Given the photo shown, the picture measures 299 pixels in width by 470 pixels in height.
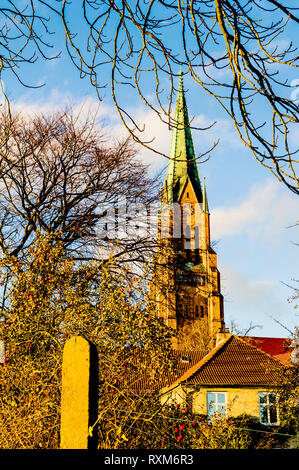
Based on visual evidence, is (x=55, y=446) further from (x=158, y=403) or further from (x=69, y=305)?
(x=69, y=305)

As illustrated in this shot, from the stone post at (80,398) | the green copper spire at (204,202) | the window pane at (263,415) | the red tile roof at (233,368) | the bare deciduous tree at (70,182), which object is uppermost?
the green copper spire at (204,202)

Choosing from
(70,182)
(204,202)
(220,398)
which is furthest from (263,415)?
(204,202)

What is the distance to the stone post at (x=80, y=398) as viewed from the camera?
7.66ft

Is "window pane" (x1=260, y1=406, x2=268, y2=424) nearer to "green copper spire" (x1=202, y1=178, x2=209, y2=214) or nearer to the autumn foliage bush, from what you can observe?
the autumn foliage bush

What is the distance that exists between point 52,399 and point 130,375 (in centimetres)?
116

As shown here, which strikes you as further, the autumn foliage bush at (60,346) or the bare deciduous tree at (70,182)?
the bare deciduous tree at (70,182)

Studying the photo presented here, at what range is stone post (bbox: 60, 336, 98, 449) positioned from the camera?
2334 mm

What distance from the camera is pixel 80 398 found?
237 cm

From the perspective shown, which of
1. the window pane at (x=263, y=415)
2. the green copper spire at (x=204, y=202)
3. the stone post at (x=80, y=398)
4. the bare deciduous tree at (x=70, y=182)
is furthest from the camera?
the green copper spire at (x=204, y=202)

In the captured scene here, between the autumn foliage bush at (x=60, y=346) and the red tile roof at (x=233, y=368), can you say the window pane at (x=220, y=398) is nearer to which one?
the red tile roof at (x=233, y=368)

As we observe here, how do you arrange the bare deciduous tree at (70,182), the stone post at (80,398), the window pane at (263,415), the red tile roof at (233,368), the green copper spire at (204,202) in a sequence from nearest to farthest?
the stone post at (80,398)
the bare deciduous tree at (70,182)
the window pane at (263,415)
the red tile roof at (233,368)
the green copper spire at (204,202)

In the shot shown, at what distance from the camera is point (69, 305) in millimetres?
6672

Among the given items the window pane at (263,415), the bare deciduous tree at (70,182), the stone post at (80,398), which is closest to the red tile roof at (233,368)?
the window pane at (263,415)
